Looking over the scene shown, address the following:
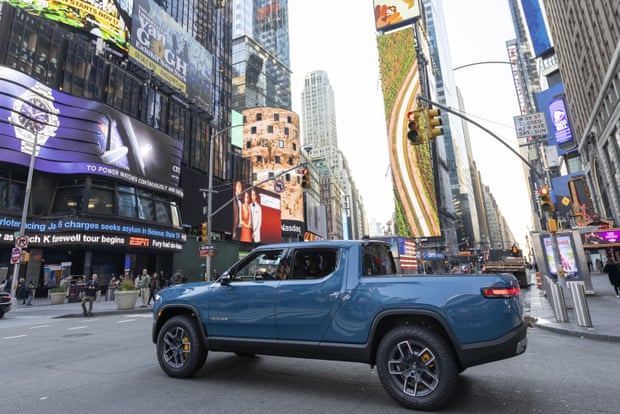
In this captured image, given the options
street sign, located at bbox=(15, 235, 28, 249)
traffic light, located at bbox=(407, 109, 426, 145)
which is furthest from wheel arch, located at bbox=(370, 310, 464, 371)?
street sign, located at bbox=(15, 235, 28, 249)

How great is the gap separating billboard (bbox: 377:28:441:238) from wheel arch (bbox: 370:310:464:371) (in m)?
101

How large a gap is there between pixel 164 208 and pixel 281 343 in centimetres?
3185

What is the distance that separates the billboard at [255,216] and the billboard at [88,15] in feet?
76.0

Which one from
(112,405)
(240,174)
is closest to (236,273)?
(112,405)

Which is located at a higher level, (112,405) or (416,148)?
(416,148)

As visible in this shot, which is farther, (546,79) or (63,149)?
(546,79)

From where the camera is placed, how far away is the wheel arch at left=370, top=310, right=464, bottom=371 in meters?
3.84

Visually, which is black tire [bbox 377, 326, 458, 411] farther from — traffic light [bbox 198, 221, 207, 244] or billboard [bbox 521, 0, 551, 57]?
billboard [bbox 521, 0, 551, 57]

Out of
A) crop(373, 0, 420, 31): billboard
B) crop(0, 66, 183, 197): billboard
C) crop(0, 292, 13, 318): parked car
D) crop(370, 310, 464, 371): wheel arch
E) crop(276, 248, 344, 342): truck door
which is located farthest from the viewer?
crop(373, 0, 420, 31): billboard

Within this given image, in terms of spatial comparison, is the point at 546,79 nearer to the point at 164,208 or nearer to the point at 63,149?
the point at 164,208

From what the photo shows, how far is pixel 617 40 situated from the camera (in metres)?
31.3

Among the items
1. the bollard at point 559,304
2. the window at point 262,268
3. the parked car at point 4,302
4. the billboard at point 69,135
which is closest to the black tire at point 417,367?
the window at point 262,268

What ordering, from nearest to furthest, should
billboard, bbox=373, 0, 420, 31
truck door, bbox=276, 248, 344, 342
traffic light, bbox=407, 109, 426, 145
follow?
truck door, bbox=276, 248, 344, 342 → traffic light, bbox=407, 109, 426, 145 → billboard, bbox=373, 0, 420, 31

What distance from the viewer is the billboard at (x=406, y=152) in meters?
102
